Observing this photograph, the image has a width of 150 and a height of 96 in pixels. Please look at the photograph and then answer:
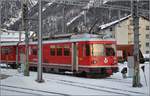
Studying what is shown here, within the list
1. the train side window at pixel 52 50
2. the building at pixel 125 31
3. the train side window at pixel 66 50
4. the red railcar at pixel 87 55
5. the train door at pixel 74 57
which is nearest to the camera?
the red railcar at pixel 87 55

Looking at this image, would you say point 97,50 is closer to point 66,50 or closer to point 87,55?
point 87,55

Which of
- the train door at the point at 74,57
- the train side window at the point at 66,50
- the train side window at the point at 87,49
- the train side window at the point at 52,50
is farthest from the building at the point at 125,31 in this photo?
the train side window at the point at 87,49

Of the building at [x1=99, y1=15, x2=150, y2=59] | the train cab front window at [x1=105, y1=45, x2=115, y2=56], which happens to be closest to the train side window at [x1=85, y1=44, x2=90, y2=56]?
the train cab front window at [x1=105, y1=45, x2=115, y2=56]

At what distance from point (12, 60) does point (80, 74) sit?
514 inches

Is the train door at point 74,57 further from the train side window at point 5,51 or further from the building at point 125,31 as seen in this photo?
the building at point 125,31

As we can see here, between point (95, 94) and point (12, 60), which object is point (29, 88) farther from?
point (12, 60)


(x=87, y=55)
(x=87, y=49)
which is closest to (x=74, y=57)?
(x=87, y=55)

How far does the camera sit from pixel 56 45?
33000 millimetres

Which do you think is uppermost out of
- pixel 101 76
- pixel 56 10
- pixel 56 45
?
pixel 56 10

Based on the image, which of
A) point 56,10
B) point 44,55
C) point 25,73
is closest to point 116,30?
point 56,10

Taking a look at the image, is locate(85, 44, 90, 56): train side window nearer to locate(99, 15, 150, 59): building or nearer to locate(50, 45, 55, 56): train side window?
locate(50, 45, 55, 56): train side window

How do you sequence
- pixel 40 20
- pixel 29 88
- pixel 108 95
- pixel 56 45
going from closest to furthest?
pixel 108 95 < pixel 29 88 < pixel 40 20 < pixel 56 45

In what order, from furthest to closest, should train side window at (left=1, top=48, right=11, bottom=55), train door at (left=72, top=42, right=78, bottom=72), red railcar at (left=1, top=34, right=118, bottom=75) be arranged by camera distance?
train side window at (left=1, top=48, right=11, bottom=55)
train door at (left=72, top=42, right=78, bottom=72)
red railcar at (left=1, top=34, right=118, bottom=75)

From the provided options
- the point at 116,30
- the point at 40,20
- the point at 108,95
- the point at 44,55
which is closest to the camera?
the point at 108,95
